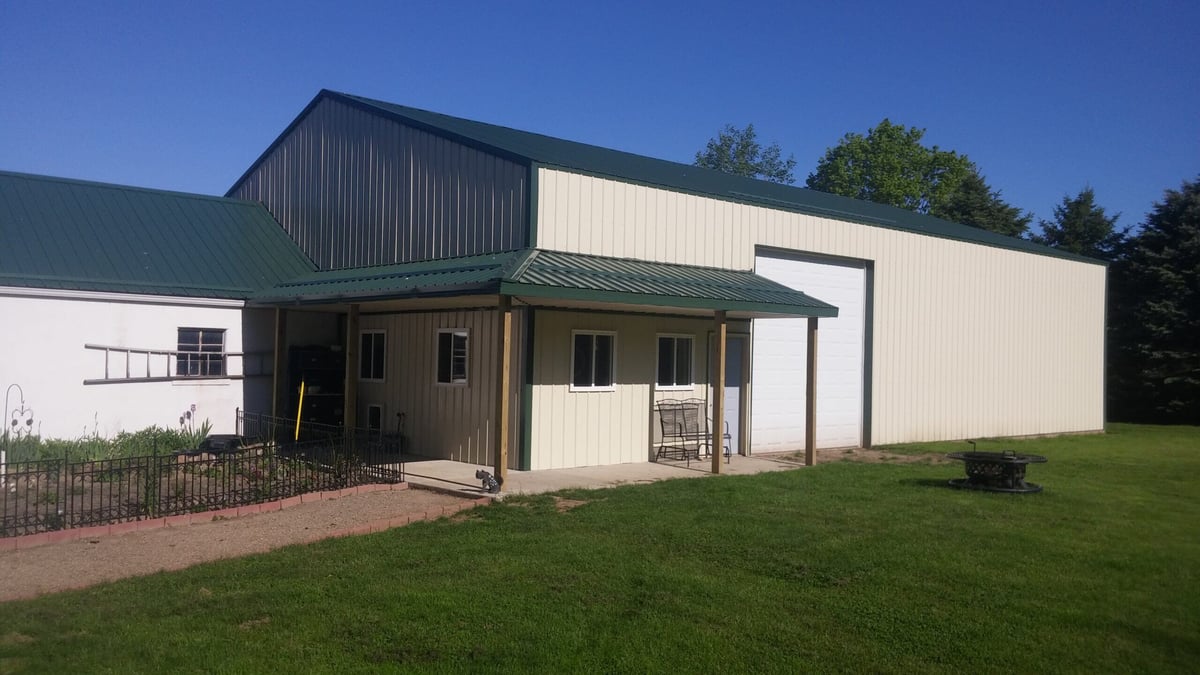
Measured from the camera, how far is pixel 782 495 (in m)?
12.5

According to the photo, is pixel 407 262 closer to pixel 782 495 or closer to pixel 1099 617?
pixel 782 495

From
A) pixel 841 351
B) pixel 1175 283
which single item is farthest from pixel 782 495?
pixel 1175 283

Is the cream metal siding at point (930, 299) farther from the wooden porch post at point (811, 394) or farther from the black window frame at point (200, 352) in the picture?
the black window frame at point (200, 352)

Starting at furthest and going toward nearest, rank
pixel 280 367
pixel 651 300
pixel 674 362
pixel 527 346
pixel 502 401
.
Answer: pixel 280 367 → pixel 674 362 → pixel 527 346 → pixel 651 300 → pixel 502 401

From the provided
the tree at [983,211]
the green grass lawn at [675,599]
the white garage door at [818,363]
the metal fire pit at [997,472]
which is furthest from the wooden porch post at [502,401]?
the tree at [983,211]

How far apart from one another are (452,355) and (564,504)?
196 inches

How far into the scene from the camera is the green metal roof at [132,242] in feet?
53.8

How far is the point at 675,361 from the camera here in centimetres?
1666

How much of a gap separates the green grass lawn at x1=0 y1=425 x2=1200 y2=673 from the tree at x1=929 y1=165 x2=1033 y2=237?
34.8 metres

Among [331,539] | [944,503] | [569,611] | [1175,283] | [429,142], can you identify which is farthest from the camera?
[1175,283]

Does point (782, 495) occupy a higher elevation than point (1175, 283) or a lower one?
lower

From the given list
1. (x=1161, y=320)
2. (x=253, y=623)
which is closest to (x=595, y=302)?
(x=253, y=623)

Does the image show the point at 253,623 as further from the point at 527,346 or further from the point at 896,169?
the point at 896,169

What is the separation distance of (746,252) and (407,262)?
6.35 m
